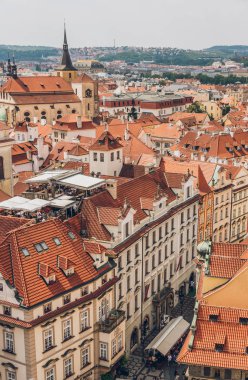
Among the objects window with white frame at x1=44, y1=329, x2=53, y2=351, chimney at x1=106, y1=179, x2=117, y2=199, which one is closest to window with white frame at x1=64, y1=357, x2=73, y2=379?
window with white frame at x1=44, y1=329, x2=53, y2=351

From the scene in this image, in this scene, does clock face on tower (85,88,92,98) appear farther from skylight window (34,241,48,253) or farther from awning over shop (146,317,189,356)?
skylight window (34,241,48,253)

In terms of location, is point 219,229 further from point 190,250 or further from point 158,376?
point 158,376

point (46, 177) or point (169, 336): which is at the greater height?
point (46, 177)

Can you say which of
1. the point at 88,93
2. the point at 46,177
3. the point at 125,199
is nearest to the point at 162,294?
the point at 125,199

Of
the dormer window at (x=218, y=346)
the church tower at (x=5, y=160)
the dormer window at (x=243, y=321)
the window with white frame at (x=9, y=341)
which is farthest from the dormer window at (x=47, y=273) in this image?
the church tower at (x=5, y=160)

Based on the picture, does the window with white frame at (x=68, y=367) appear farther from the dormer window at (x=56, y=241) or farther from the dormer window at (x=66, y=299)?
the dormer window at (x=56, y=241)

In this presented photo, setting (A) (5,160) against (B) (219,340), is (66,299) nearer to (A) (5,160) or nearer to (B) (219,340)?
(B) (219,340)

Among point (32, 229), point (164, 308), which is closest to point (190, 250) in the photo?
point (164, 308)
